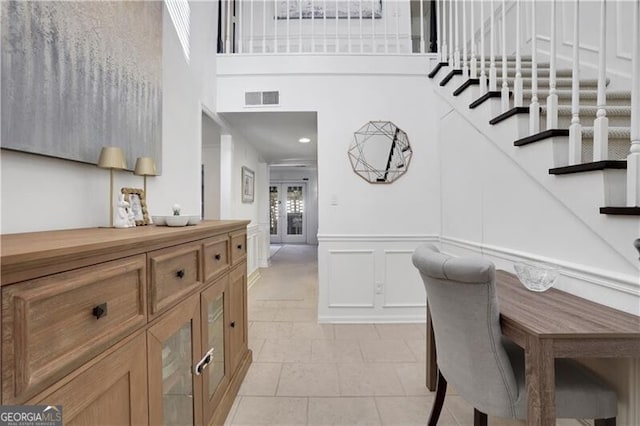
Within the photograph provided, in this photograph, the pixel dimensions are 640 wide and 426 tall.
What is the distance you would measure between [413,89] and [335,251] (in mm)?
1856

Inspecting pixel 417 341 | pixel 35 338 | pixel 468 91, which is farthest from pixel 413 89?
pixel 35 338

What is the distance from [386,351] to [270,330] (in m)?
1.09

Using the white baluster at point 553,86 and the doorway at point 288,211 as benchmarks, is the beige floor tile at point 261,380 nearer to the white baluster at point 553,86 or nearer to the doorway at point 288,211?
the white baluster at point 553,86

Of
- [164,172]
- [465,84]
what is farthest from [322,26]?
[164,172]

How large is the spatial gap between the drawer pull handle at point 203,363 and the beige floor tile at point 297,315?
1.67m

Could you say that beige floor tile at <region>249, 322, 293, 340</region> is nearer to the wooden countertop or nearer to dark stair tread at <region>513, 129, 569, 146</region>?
the wooden countertop

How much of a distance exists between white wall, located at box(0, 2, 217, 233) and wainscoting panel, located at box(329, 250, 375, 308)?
1.50 m

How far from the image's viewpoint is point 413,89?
9.57ft

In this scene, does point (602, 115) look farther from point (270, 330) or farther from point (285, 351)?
point (270, 330)

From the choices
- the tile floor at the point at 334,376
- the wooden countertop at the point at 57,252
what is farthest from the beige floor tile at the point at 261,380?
the wooden countertop at the point at 57,252

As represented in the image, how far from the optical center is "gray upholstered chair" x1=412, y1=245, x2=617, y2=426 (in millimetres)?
1003

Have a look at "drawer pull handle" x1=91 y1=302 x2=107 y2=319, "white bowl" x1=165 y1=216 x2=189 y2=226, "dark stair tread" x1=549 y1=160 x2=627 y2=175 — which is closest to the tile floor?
"white bowl" x1=165 y1=216 x2=189 y2=226

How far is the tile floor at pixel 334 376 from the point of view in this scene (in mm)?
1588

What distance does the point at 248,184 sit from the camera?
4512mm
